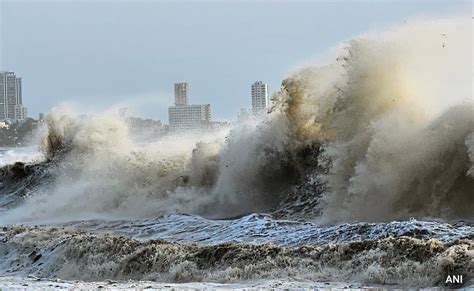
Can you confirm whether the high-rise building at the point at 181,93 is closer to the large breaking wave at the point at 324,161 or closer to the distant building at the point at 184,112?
the distant building at the point at 184,112

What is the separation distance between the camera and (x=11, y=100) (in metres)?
93.9

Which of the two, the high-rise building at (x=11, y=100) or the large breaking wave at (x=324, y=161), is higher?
the high-rise building at (x=11, y=100)

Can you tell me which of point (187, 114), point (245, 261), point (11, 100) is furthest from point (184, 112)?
point (11, 100)

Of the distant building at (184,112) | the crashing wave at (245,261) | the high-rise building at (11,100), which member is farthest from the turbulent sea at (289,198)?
the high-rise building at (11,100)

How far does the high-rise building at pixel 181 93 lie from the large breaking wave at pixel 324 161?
2469cm

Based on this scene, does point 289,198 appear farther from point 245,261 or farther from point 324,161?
point 245,261

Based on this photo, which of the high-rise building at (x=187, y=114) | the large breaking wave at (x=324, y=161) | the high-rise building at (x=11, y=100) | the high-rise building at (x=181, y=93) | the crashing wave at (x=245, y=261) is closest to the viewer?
the crashing wave at (x=245, y=261)

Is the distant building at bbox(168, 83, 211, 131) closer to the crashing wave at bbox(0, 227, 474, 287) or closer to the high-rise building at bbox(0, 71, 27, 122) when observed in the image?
the crashing wave at bbox(0, 227, 474, 287)

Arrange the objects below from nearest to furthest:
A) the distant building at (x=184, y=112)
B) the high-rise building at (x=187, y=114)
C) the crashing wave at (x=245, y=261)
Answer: the crashing wave at (x=245, y=261) < the distant building at (x=184, y=112) < the high-rise building at (x=187, y=114)

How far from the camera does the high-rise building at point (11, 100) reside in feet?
300

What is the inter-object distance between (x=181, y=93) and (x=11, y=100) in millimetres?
49224

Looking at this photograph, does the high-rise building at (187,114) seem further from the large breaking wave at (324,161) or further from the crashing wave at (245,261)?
the crashing wave at (245,261)

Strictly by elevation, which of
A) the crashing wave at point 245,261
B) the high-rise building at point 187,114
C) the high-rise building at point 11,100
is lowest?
the crashing wave at point 245,261

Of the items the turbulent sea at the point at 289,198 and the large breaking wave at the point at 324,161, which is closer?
the turbulent sea at the point at 289,198
